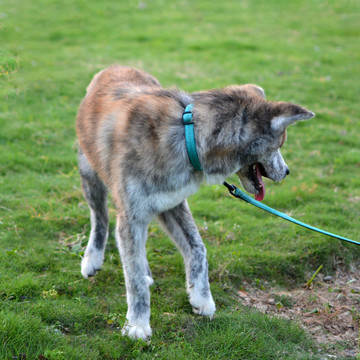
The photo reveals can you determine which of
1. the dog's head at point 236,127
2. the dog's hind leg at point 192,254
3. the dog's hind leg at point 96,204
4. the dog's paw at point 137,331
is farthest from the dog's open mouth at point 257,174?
the dog's hind leg at point 96,204

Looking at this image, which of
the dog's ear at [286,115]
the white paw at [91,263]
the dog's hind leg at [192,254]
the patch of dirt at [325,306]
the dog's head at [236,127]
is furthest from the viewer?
the white paw at [91,263]

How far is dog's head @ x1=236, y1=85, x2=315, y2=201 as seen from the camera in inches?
140

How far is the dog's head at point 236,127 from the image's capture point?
3617 millimetres

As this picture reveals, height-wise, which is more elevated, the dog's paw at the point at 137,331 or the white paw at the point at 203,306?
the dog's paw at the point at 137,331

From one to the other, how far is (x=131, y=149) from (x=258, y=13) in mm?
13474

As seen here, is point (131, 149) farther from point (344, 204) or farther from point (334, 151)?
point (334, 151)

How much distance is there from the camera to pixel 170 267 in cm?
484

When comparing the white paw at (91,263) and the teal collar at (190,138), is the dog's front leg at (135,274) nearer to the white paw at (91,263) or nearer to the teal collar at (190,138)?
the teal collar at (190,138)

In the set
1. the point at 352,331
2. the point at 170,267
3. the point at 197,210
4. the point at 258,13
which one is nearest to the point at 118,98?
the point at 170,267

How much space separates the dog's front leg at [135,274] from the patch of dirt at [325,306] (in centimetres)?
106

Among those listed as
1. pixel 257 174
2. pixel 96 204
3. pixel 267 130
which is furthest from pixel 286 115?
pixel 96 204

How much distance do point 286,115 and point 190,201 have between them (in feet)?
9.37

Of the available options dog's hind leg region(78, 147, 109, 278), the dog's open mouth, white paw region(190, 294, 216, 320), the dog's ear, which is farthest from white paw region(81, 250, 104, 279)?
the dog's ear

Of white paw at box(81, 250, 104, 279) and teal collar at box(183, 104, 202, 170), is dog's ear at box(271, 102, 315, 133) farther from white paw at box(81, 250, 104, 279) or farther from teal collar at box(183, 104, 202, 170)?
white paw at box(81, 250, 104, 279)
